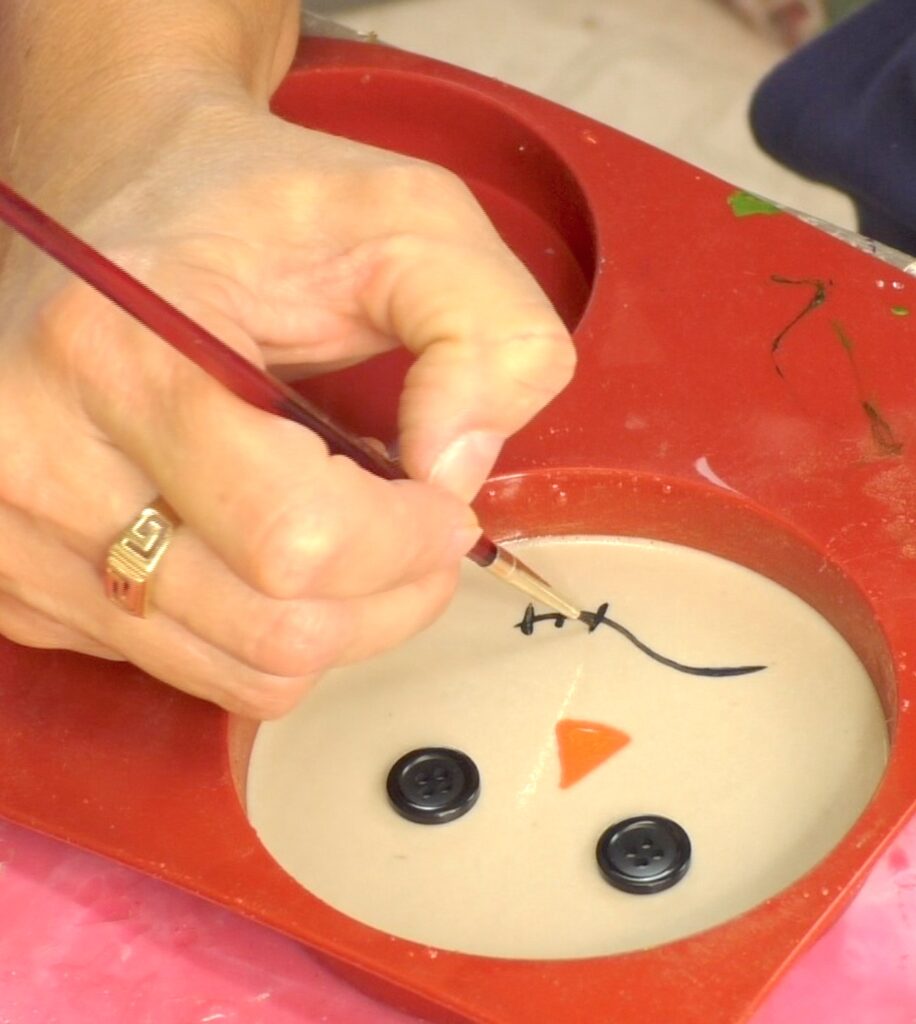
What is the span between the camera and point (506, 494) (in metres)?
0.78

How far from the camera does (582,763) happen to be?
696 millimetres

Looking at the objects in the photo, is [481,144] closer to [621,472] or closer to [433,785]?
[621,472]

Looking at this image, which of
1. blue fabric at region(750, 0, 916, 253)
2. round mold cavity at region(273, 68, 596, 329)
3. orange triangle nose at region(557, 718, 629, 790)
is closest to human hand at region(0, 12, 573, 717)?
orange triangle nose at region(557, 718, 629, 790)

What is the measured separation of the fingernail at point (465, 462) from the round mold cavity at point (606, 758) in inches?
6.2

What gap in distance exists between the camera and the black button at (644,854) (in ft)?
2.09

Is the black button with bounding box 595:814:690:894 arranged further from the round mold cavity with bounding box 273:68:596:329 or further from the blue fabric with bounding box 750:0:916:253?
the blue fabric with bounding box 750:0:916:253

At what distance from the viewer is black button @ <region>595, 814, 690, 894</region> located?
0.64m

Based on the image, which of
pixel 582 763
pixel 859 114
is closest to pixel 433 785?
pixel 582 763

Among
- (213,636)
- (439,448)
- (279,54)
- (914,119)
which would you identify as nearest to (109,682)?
(213,636)

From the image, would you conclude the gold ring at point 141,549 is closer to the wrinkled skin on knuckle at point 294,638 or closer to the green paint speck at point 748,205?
the wrinkled skin on knuckle at point 294,638

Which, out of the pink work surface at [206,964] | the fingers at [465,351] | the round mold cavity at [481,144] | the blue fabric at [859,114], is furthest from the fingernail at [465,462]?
the blue fabric at [859,114]

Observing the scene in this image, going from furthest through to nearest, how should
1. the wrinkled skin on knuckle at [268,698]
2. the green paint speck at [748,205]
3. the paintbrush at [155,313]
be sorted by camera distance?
1. the green paint speck at [748,205]
2. the wrinkled skin on knuckle at [268,698]
3. the paintbrush at [155,313]

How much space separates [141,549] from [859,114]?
63 centimetres

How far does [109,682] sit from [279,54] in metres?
0.45
